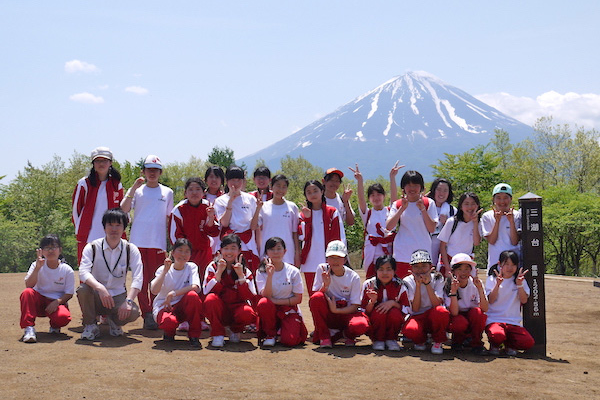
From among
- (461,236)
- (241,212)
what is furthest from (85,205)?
(461,236)

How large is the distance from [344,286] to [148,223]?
2.61 m

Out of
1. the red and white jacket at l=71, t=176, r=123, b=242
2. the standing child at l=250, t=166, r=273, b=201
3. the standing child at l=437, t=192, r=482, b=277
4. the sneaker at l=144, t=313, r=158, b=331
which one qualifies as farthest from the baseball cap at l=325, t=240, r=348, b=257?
the red and white jacket at l=71, t=176, r=123, b=242

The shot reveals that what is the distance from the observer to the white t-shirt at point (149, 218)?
7.02 metres

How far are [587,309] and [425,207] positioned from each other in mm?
4913

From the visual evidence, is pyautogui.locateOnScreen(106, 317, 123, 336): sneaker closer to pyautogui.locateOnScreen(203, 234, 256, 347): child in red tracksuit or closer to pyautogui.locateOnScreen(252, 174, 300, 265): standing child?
pyautogui.locateOnScreen(203, 234, 256, 347): child in red tracksuit

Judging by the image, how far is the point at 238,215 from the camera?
23.1ft

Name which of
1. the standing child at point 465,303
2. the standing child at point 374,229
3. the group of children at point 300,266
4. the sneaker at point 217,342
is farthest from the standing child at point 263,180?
the standing child at point 465,303

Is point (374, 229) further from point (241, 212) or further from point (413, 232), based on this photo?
point (241, 212)

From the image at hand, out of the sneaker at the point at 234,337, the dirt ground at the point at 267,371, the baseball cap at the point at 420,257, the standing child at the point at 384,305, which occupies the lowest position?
the dirt ground at the point at 267,371

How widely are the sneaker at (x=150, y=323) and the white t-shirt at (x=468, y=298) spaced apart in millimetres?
3552

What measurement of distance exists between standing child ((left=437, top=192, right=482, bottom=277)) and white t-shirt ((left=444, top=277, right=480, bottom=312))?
0.60m

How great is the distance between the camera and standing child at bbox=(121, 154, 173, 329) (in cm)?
702

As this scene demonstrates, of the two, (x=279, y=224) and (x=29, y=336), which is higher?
(x=279, y=224)

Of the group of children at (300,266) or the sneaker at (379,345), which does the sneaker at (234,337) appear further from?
the sneaker at (379,345)
